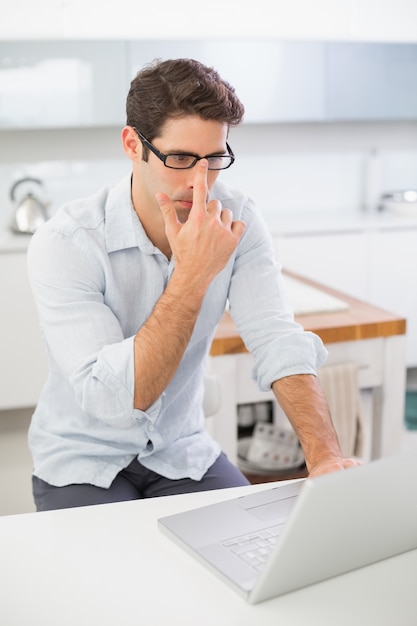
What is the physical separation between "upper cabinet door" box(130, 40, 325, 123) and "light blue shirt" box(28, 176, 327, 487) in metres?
2.42

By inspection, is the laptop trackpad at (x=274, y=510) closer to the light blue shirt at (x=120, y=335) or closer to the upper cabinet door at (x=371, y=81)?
the light blue shirt at (x=120, y=335)

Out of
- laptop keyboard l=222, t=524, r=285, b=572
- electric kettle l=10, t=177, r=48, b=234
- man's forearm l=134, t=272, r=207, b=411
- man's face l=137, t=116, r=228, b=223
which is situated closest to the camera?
laptop keyboard l=222, t=524, r=285, b=572

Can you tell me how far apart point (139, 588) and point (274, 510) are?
0.30 metres

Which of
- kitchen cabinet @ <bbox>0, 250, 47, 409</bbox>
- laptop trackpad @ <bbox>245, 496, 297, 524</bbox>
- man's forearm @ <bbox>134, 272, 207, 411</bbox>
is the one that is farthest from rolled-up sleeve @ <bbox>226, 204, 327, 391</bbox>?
kitchen cabinet @ <bbox>0, 250, 47, 409</bbox>

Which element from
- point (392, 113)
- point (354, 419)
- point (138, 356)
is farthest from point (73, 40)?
point (138, 356)

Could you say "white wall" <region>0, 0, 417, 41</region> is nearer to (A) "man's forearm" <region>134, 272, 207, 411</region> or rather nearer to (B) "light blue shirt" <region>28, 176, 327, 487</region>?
(B) "light blue shirt" <region>28, 176, 327, 487</region>

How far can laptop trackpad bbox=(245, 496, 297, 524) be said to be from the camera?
1.40 meters

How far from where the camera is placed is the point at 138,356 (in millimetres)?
1657

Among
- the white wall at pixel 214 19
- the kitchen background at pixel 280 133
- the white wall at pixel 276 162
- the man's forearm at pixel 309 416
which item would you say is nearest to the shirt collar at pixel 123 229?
the man's forearm at pixel 309 416

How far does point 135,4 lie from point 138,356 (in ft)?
9.61

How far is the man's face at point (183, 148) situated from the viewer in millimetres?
1762

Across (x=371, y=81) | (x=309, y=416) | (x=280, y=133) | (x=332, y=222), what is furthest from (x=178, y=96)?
(x=280, y=133)

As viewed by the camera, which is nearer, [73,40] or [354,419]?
[354,419]

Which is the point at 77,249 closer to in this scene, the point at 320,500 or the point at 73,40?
the point at 320,500
